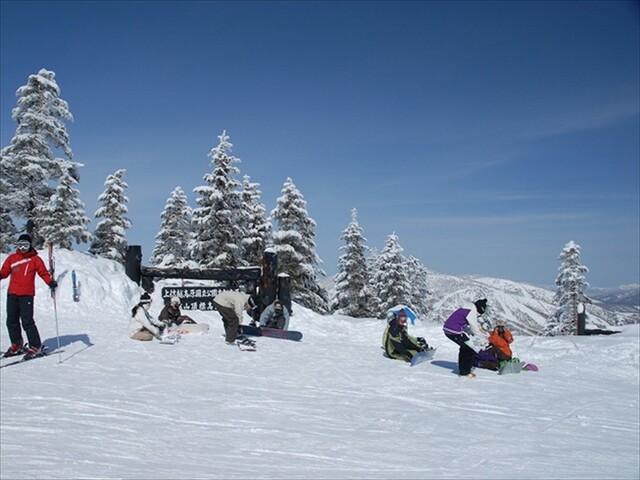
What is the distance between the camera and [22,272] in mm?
9867

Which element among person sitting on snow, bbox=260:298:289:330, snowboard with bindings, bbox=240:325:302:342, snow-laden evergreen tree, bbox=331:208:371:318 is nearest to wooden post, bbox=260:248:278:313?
person sitting on snow, bbox=260:298:289:330

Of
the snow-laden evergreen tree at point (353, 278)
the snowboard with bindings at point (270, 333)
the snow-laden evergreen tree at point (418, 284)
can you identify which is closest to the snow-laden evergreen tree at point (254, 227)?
the snow-laden evergreen tree at point (353, 278)

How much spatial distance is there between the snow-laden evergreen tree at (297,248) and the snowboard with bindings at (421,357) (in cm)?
1938

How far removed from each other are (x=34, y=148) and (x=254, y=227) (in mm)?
13673

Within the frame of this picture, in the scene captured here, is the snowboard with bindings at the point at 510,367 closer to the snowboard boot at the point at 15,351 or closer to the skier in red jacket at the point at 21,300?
the skier in red jacket at the point at 21,300

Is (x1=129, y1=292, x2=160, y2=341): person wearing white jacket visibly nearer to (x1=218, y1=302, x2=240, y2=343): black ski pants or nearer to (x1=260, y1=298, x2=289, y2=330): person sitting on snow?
(x1=218, y1=302, x2=240, y2=343): black ski pants

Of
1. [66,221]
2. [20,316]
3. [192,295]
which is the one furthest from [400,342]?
[66,221]

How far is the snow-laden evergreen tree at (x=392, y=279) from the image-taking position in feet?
127

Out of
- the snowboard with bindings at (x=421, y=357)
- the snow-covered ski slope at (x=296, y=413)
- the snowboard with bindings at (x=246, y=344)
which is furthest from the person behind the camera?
the snowboard with bindings at (x=246, y=344)

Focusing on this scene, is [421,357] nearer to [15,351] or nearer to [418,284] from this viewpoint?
[15,351]

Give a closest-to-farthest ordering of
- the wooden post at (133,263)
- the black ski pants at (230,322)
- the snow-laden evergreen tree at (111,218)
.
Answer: the black ski pants at (230,322)
the wooden post at (133,263)
the snow-laden evergreen tree at (111,218)

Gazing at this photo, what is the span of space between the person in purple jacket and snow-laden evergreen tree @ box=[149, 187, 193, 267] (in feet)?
119

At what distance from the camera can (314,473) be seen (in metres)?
5.20

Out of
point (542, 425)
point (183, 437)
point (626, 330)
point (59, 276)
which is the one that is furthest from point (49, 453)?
point (626, 330)
